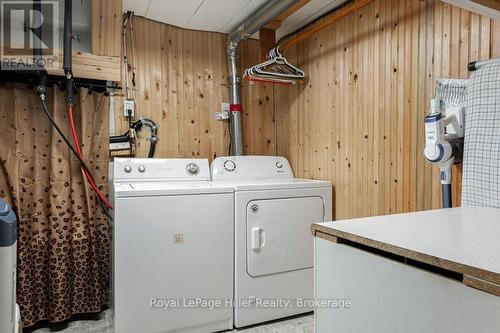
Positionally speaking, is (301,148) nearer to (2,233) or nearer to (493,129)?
(493,129)

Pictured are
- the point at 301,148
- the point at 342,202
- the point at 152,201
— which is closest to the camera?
the point at 152,201

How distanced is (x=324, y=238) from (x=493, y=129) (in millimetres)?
906

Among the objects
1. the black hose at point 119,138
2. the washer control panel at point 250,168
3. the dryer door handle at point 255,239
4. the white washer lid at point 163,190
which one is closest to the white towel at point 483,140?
the dryer door handle at point 255,239

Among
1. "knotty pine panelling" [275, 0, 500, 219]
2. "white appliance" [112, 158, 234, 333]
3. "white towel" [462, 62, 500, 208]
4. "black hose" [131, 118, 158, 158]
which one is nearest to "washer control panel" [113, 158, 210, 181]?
"white appliance" [112, 158, 234, 333]

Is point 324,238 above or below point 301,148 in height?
below

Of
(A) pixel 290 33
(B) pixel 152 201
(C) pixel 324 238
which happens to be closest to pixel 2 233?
(C) pixel 324 238

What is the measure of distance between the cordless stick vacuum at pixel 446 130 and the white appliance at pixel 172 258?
3.90 feet

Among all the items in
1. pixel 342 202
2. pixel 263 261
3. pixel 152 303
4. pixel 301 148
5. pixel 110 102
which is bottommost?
pixel 152 303

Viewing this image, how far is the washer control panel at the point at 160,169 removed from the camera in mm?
2254

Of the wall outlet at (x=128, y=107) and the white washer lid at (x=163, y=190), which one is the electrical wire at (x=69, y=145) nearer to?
the white washer lid at (x=163, y=190)

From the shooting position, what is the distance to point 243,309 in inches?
83.4

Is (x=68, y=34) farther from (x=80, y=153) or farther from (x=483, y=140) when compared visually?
(x=483, y=140)

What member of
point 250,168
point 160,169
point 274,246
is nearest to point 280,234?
point 274,246

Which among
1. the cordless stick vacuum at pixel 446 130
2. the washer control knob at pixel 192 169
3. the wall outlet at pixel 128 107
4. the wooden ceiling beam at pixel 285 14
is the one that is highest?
the wooden ceiling beam at pixel 285 14
